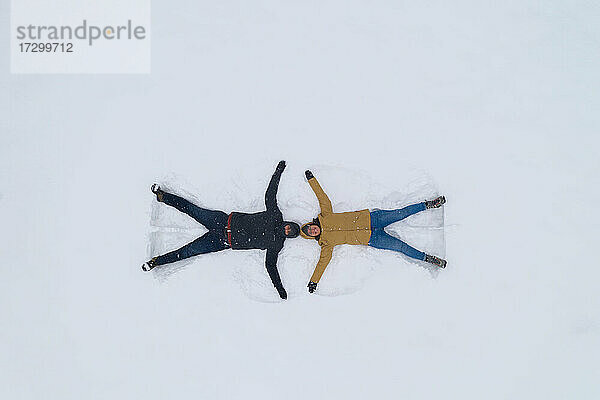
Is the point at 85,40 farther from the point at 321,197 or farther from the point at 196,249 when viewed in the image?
the point at 321,197

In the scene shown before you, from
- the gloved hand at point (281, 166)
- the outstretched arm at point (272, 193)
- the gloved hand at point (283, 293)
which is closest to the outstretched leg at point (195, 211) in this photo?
the outstretched arm at point (272, 193)

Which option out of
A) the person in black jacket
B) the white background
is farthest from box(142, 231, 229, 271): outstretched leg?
the white background

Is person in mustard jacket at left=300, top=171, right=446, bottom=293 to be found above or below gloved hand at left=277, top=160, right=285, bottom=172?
below

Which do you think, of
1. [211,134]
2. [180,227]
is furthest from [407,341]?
[211,134]

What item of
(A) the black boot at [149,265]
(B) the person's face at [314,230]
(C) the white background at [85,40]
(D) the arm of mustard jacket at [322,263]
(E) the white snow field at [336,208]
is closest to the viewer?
(B) the person's face at [314,230]

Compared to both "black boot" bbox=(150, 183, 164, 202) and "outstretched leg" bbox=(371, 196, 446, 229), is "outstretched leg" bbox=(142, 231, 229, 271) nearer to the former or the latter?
"black boot" bbox=(150, 183, 164, 202)

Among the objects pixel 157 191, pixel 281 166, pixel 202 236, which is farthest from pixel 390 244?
pixel 157 191

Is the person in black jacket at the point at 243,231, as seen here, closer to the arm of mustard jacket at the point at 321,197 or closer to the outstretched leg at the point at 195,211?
the outstretched leg at the point at 195,211
